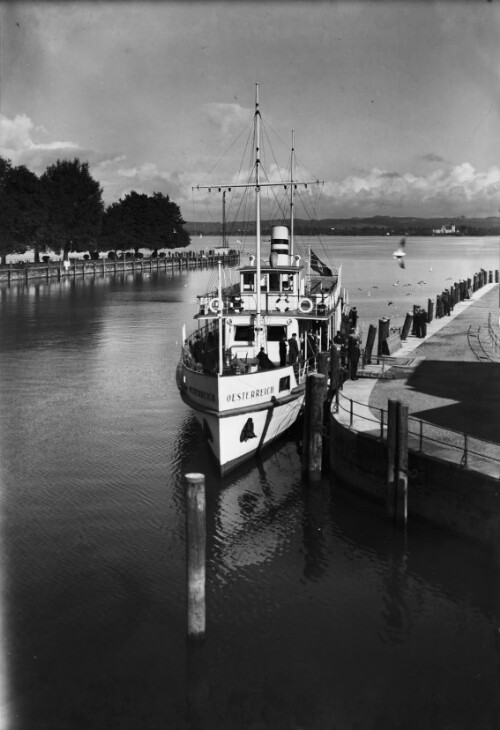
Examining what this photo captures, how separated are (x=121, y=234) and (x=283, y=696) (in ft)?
506

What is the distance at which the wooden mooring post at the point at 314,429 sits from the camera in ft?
76.3

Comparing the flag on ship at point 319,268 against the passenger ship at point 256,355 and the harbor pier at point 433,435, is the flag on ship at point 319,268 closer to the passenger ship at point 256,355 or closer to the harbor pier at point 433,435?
the passenger ship at point 256,355

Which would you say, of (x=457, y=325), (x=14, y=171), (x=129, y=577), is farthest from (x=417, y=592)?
(x=14, y=171)

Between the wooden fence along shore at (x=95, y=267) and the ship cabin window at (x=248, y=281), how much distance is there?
56141 millimetres

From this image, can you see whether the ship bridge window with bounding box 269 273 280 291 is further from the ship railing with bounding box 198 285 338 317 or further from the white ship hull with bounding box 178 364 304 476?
the white ship hull with bounding box 178 364 304 476

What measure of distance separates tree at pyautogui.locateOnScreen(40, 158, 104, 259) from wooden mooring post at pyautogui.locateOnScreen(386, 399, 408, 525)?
12039cm

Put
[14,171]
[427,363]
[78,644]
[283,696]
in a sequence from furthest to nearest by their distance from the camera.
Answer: [14,171], [427,363], [78,644], [283,696]

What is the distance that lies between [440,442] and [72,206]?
422 feet

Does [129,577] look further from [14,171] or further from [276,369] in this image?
[14,171]

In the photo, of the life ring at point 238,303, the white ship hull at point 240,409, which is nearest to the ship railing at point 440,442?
the white ship hull at point 240,409

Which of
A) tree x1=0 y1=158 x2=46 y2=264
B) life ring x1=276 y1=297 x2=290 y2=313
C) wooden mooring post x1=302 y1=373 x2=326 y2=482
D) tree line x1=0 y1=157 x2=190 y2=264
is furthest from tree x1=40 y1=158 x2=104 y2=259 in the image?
wooden mooring post x1=302 y1=373 x2=326 y2=482

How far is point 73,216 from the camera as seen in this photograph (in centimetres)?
13850

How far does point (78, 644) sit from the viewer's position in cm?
1509

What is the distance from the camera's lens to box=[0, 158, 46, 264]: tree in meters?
116
